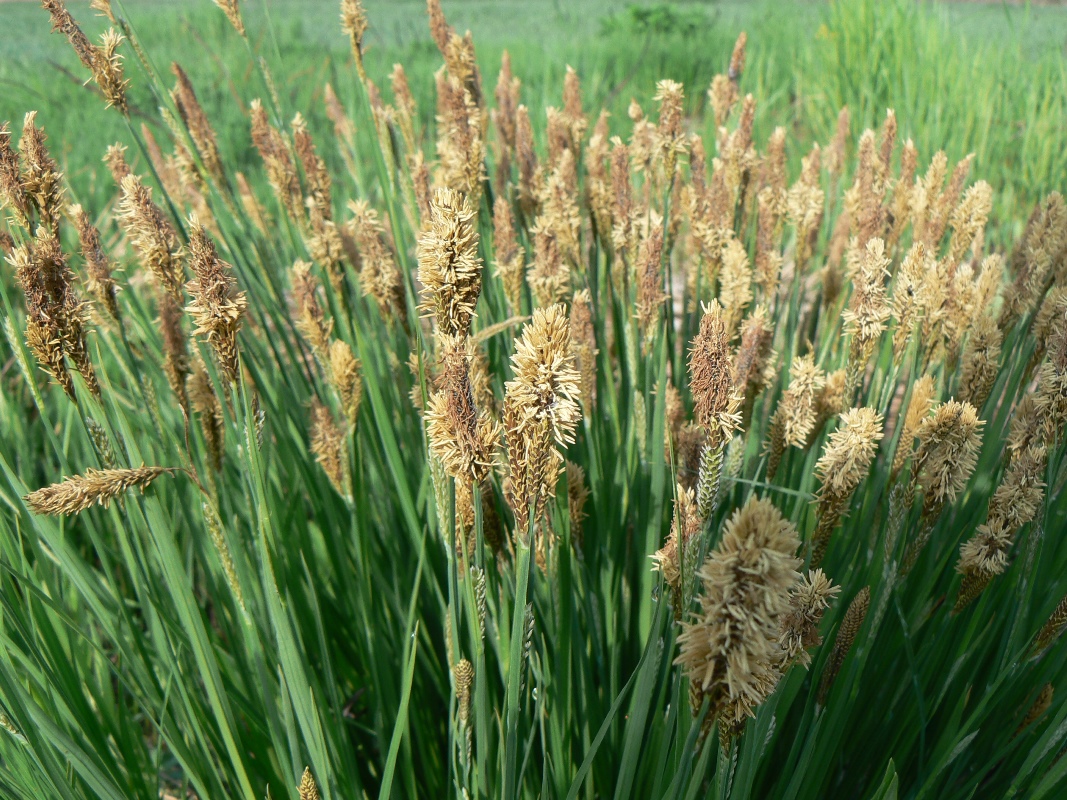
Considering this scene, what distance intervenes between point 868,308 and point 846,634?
0.44 metres

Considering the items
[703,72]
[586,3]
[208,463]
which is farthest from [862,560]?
[586,3]

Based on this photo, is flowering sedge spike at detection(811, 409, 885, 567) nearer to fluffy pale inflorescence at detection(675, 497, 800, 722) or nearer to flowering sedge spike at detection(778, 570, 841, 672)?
flowering sedge spike at detection(778, 570, 841, 672)

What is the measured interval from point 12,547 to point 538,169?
120cm

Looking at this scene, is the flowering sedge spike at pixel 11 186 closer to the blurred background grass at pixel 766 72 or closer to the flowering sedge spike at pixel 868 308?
the blurred background grass at pixel 766 72

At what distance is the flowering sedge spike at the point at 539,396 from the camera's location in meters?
0.56

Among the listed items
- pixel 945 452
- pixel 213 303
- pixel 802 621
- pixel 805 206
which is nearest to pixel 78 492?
pixel 213 303

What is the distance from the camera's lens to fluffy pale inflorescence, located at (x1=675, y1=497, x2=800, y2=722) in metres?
0.54

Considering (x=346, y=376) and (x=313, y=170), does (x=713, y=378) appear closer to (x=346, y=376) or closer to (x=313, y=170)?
(x=346, y=376)

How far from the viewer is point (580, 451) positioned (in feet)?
4.96

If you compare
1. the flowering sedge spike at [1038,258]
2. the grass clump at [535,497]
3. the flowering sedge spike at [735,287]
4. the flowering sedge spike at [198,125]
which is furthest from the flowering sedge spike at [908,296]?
the flowering sedge spike at [198,125]

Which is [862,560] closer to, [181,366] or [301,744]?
[301,744]

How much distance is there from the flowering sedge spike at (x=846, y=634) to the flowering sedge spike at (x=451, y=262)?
0.59 metres

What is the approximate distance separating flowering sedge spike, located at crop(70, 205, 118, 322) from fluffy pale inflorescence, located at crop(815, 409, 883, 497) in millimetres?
974

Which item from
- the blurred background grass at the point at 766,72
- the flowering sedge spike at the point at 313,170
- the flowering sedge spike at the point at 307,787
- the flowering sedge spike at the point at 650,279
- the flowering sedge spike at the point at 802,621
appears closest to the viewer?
the flowering sedge spike at the point at 802,621
